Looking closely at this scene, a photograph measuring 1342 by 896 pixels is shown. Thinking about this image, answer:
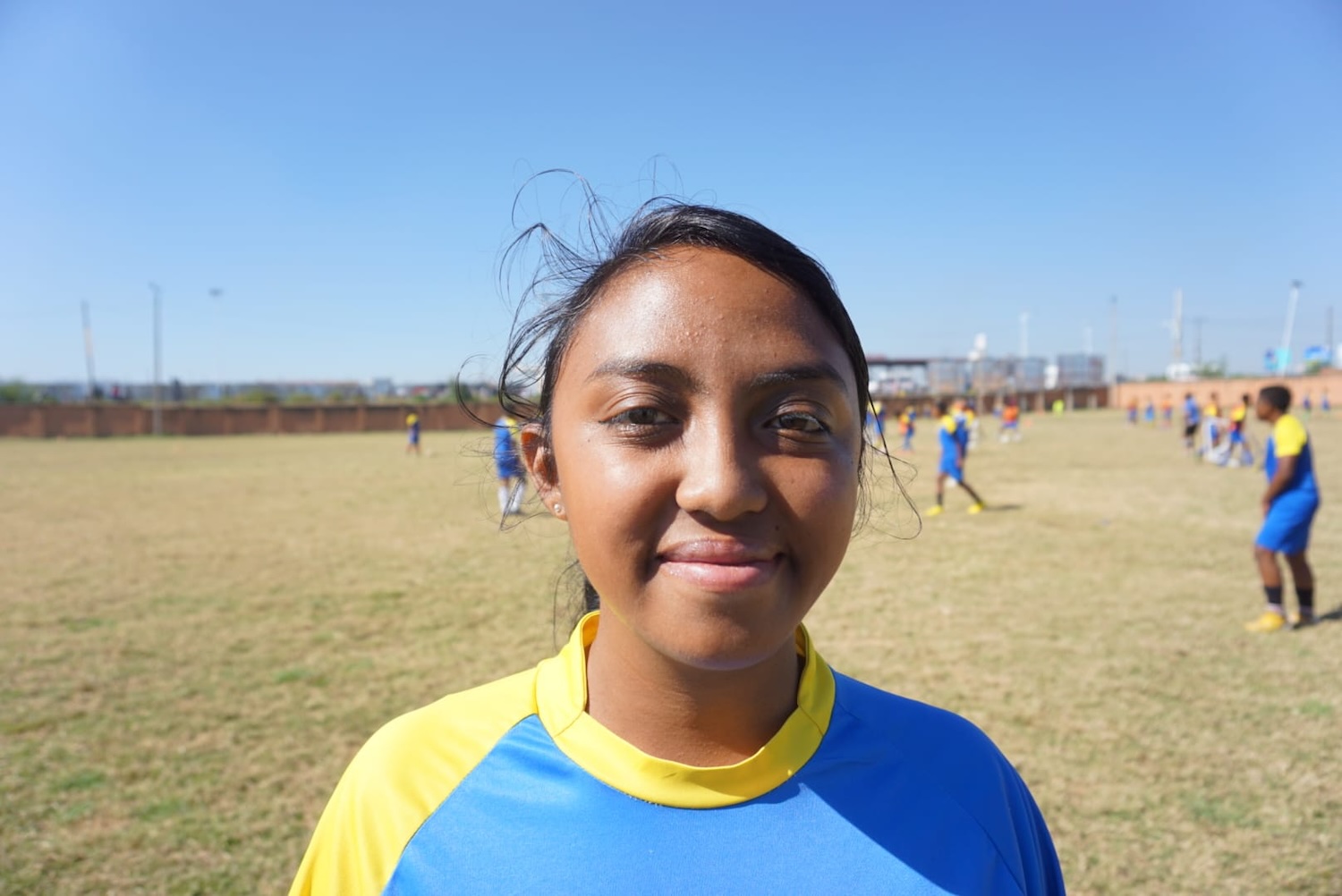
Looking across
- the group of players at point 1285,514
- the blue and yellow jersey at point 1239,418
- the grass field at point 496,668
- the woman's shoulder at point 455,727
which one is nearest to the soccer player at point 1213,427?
the blue and yellow jersey at point 1239,418

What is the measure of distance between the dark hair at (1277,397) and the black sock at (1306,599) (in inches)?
62.7

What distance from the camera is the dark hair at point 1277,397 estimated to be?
24.1ft

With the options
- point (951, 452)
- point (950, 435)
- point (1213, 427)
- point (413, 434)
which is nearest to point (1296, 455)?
point (950, 435)

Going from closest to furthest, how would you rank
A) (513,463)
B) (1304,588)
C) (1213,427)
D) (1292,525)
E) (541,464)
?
(541,464) < (513,463) < (1292,525) < (1304,588) < (1213,427)

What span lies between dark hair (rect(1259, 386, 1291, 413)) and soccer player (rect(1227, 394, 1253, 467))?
35.9 ft

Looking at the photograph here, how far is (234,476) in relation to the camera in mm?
21906

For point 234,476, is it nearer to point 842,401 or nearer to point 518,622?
point 518,622

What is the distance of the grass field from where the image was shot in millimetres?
3758

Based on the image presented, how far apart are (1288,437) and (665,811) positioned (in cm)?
784

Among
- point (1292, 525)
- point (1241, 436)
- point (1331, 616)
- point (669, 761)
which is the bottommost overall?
point (1331, 616)

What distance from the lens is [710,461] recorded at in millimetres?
1060

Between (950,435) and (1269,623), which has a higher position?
(950,435)

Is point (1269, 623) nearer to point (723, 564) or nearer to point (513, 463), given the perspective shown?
point (513, 463)

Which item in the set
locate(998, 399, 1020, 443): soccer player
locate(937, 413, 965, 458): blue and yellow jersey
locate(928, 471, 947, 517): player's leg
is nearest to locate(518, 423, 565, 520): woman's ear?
locate(937, 413, 965, 458): blue and yellow jersey
